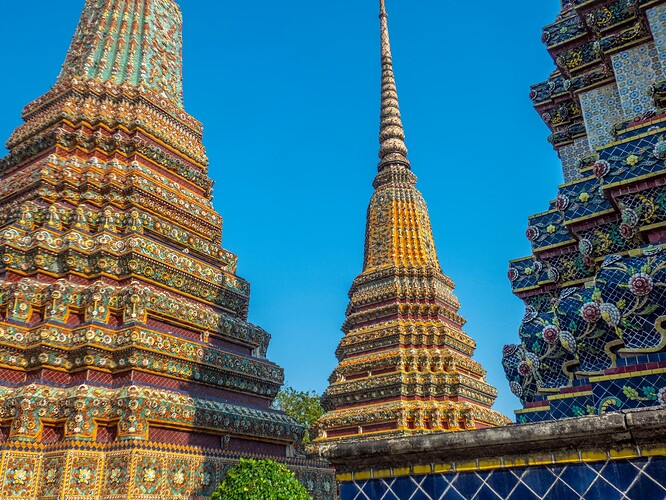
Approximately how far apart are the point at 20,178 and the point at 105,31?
5.27m

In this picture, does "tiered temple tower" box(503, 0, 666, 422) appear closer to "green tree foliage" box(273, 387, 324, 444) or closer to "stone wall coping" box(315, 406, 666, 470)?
"stone wall coping" box(315, 406, 666, 470)

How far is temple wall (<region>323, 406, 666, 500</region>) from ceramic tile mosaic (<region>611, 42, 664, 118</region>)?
19.1 feet

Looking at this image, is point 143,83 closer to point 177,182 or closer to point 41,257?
point 177,182

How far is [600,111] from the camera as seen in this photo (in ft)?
29.4

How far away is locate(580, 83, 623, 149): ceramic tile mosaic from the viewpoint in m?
8.73

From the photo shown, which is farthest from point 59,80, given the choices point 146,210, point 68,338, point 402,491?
point 402,491

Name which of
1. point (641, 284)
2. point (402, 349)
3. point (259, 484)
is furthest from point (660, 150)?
point (402, 349)

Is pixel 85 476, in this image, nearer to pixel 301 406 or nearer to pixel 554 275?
pixel 554 275

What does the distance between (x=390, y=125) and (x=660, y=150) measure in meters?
23.4

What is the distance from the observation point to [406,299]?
2141cm

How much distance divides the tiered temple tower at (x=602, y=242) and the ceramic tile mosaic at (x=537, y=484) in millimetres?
2431

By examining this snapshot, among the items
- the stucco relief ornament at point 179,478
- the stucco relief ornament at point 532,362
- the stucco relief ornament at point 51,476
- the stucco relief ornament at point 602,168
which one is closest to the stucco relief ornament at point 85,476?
the stucco relief ornament at point 51,476

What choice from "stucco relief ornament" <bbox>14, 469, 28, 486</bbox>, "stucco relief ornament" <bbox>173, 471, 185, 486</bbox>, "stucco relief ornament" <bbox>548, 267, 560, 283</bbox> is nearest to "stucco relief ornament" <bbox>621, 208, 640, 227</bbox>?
"stucco relief ornament" <bbox>548, 267, 560, 283</bbox>

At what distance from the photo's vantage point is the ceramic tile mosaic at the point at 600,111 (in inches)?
344
